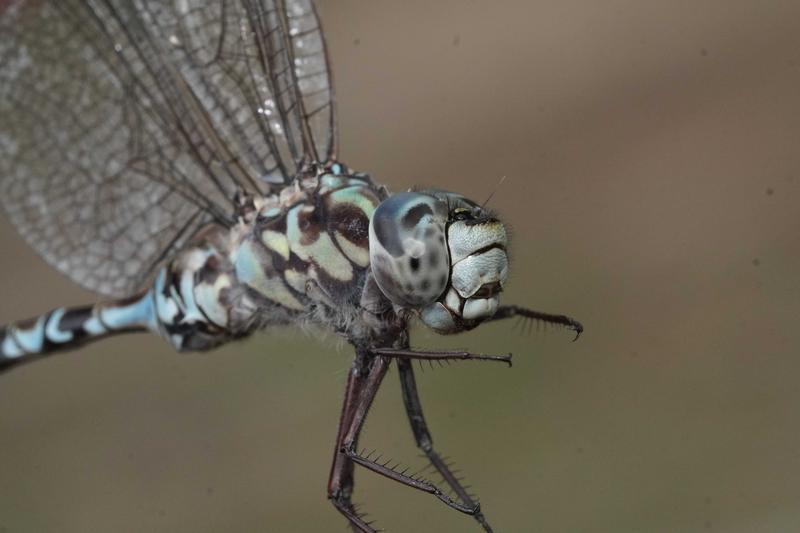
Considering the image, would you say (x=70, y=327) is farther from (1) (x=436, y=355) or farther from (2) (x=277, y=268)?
(1) (x=436, y=355)

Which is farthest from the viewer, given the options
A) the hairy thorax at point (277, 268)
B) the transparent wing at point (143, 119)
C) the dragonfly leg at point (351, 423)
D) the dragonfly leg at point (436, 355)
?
the transparent wing at point (143, 119)

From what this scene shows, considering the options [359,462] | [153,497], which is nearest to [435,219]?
[359,462]

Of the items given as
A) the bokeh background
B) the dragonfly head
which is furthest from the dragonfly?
the bokeh background

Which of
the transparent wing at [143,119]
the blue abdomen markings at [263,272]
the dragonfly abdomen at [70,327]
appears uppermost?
the transparent wing at [143,119]

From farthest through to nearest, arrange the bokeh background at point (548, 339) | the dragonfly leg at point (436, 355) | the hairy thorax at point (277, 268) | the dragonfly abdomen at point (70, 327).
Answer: the bokeh background at point (548, 339) < the dragonfly abdomen at point (70, 327) < the hairy thorax at point (277, 268) < the dragonfly leg at point (436, 355)

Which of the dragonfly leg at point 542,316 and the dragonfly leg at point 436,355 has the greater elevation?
the dragonfly leg at point 542,316

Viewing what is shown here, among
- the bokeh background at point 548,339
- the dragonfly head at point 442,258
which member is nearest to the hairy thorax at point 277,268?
the dragonfly head at point 442,258

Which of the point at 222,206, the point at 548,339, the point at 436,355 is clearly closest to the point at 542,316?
the point at 436,355

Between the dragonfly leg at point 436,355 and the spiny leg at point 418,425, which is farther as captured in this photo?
the spiny leg at point 418,425

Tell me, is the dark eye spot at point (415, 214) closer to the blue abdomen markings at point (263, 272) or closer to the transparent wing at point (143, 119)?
the blue abdomen markings at point (263, 272)
